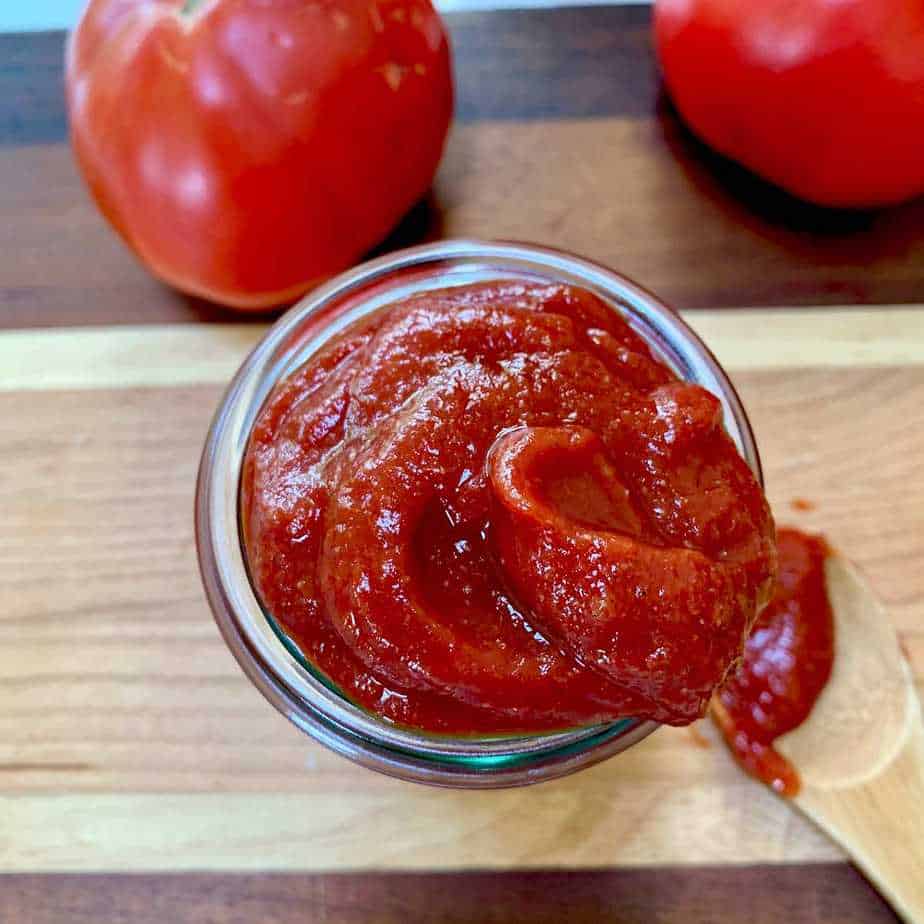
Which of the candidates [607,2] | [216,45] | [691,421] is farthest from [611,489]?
[607,2]

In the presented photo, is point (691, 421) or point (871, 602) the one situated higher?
point (691, 421)

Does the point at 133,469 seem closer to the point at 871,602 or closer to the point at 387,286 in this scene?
the point at 387,286

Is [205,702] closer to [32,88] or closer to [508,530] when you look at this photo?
[508,530]

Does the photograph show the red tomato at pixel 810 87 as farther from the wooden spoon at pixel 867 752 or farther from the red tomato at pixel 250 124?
the wooden spoon at pixel 867 752

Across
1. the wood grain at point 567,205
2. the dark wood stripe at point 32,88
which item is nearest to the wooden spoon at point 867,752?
the wood grain at point 567,205

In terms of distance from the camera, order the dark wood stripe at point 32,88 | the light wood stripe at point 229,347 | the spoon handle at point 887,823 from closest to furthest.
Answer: the spoon handle at point 887,823 → the light wood stripe at point 229,347 → the dark wood stripe at point 32,88

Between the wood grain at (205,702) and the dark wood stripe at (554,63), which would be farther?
the dark wood stripe at (554,63)

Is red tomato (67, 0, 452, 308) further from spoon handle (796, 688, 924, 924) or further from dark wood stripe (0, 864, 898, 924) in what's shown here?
spoon handle (796, 688, 924, 924)
